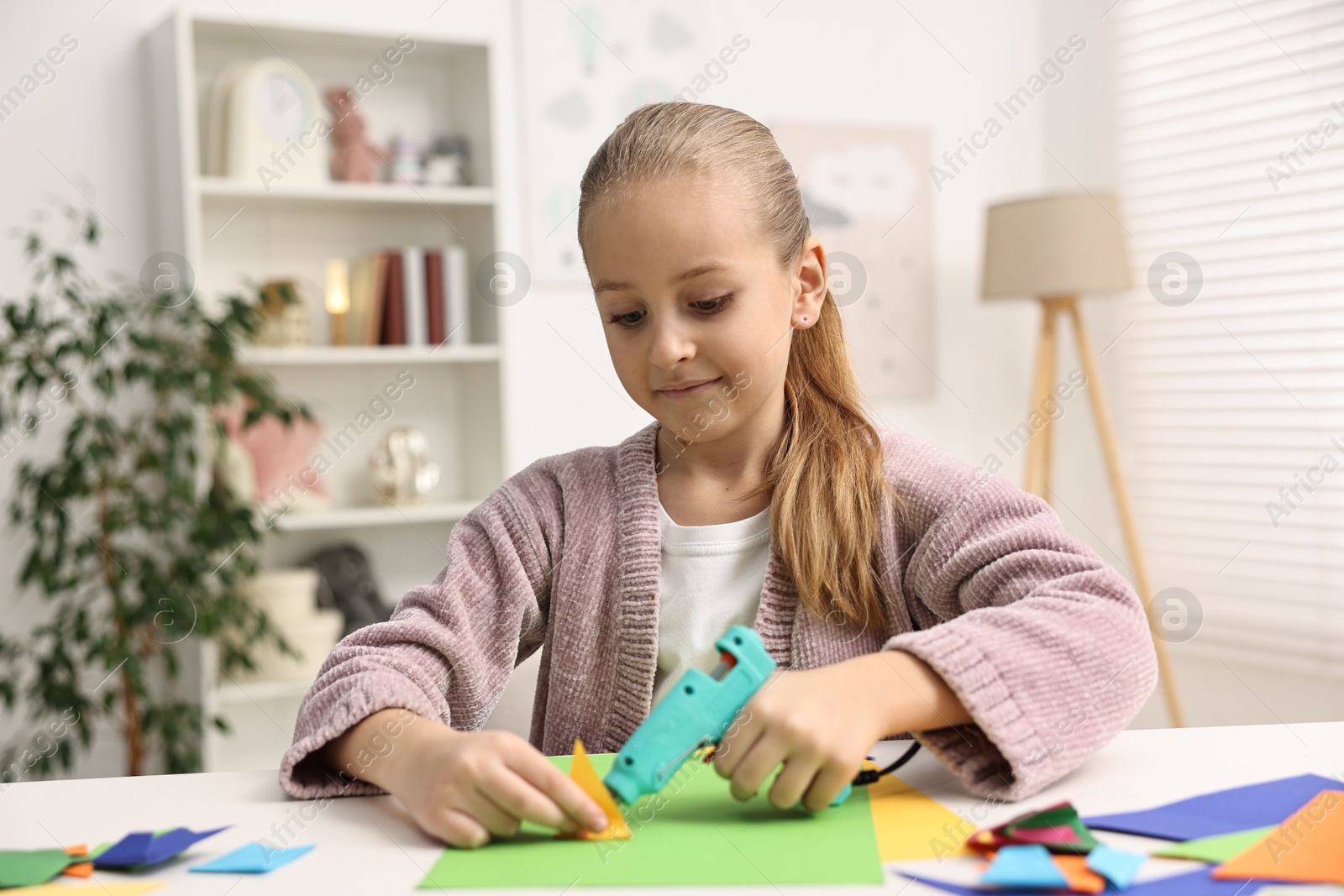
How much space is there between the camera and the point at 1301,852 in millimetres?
592

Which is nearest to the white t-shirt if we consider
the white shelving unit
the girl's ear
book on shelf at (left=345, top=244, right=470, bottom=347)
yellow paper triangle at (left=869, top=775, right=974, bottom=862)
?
the girl's ear

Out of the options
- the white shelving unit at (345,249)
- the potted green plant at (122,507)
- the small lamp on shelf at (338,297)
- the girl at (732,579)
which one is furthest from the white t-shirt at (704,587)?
the small lamp on shelf at (338,297)

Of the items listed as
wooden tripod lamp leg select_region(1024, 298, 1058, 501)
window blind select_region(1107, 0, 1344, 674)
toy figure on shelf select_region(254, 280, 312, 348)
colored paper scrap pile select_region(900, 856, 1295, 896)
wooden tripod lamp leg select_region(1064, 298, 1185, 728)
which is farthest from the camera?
wooden tripod lamp leg select_region(1024, 298, 1058, 501)

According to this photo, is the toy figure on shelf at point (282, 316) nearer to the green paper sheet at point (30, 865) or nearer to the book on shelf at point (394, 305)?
the book on shelf at point (394, 305)

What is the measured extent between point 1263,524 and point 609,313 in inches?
93.0

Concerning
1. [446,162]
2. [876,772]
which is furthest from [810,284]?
[446,162]

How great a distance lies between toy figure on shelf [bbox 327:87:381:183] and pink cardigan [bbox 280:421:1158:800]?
5.86 feet

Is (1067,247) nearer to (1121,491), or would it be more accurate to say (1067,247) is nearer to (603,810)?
(1121,491)

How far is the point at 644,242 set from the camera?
942 mm

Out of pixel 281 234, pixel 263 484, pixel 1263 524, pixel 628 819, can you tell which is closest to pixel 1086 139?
pixel 1263 524

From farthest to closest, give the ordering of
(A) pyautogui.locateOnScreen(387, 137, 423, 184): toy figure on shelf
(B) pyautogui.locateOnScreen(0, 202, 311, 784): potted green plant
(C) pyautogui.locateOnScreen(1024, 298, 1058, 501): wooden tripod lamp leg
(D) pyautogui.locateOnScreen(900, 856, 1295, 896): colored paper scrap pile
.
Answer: (C) pyautogui.locateOnScreen(1024, 298, 1058, 501): wooden tripod lamp leg < (A) pyautogui.locateOnScreen(387, 137, 423, 184): toy figure on shelf < (B) pyautogui.locateOnScreen(0, 202, 311, 784): potted green plant < (D) pyautogui.locateOnScreen(900, 856, 1295, 896): colored paper scrap pile

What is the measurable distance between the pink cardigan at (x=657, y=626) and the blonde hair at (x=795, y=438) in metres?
0.02

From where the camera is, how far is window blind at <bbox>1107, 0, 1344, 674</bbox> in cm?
263

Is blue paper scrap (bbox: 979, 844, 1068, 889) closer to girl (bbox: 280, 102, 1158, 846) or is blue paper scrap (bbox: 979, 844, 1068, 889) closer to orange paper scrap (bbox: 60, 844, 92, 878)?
girl (bbox: 280, 102, 1158, 846)
